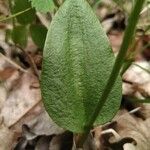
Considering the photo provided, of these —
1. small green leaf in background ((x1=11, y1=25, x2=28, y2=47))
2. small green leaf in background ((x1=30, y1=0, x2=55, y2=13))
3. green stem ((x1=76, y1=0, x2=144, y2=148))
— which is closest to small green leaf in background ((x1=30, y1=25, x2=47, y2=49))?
small green leaf in background ((x1=11, y1=25, x2=28, y2=47))

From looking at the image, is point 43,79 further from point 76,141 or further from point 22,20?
point 22,20

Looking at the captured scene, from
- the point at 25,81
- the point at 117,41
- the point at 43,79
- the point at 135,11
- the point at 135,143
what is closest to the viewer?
the point at 135,11

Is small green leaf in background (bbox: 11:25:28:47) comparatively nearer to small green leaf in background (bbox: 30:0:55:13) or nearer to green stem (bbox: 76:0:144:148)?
small green leaf in background (bbox: 30:0:55:13)

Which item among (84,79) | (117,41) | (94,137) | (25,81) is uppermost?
(84,79)

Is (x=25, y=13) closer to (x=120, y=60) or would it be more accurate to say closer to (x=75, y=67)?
(x=75, y=67)

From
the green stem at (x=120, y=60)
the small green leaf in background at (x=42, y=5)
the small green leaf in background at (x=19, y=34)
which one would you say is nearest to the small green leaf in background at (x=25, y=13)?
the small green leaf in background at (x=19, y=34)

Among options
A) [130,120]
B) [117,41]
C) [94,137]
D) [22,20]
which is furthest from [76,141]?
[117,41]

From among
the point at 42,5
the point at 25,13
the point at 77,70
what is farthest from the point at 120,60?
the point at 25,13

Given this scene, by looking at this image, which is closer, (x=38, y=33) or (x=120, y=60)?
(x=120, y=60)
